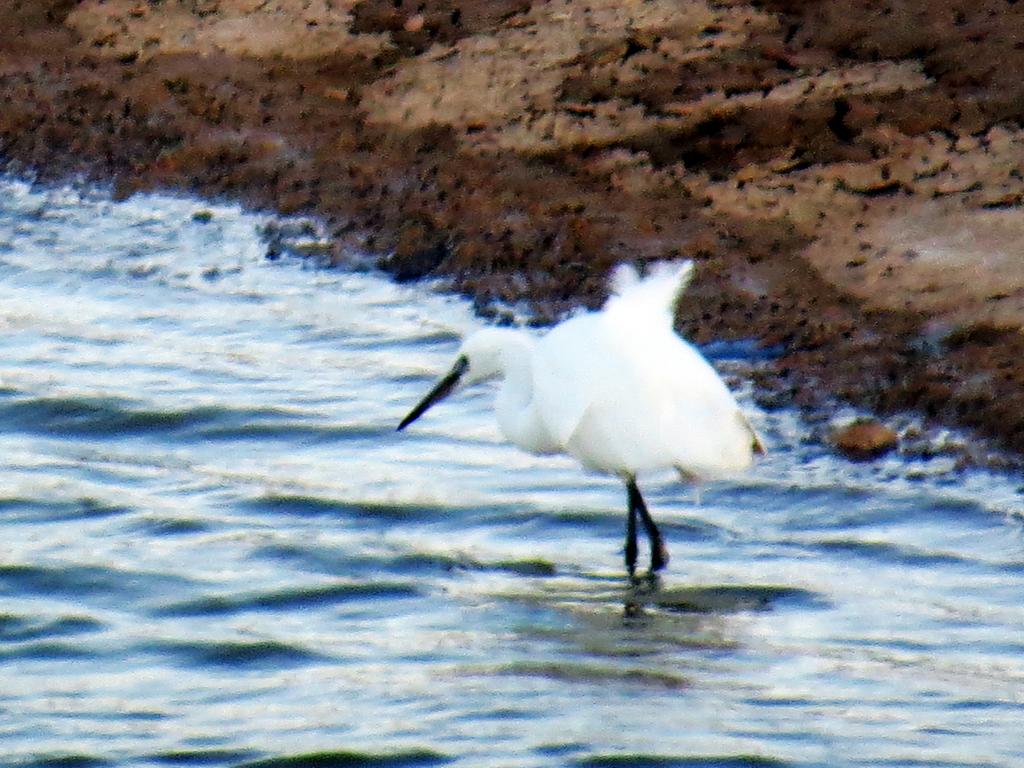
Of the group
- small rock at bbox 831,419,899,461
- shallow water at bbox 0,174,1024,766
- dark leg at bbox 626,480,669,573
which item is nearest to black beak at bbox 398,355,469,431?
shallow water at bbox 0,174,1024,766

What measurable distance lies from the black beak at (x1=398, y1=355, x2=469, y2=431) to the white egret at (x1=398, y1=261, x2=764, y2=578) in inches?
19.4

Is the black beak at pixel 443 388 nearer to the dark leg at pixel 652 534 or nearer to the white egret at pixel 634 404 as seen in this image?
the white egret at pixel 634 404

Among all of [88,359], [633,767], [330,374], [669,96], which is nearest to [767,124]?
[669,96]

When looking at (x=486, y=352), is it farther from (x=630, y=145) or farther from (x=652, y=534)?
(x=630, y=145)

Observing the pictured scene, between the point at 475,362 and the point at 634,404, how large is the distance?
1.00 meters

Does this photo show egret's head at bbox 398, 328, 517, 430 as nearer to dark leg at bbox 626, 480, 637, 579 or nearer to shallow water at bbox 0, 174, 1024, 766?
shallow water at bbox 0, 174, 1024, 766

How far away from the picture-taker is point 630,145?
1058 cm

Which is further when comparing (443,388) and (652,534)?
(443,388)

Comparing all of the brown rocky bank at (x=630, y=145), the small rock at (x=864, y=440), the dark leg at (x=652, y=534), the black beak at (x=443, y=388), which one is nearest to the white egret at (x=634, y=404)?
the dark leg at (x=652, y=534)

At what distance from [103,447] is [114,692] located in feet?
8.11

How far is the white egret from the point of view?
6.55 meters

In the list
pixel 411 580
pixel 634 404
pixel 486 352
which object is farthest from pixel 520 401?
pixel 411 580

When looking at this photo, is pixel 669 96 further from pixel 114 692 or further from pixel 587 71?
pixel 114 692

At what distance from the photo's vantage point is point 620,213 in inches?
390
